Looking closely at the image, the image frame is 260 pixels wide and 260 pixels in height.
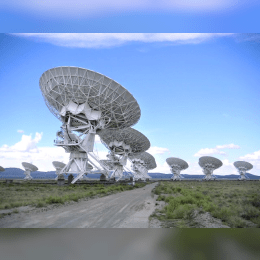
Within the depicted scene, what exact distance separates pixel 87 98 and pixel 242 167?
46178 millimetres

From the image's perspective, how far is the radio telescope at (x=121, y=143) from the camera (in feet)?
105

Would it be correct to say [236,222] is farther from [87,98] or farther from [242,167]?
[242,167]

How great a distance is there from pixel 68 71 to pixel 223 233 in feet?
50.3

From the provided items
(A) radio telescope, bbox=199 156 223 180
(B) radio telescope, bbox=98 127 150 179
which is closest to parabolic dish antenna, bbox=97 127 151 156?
(B) radio telescope, bbox=98 127 150 179

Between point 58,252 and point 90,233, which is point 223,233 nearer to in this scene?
point 90,233

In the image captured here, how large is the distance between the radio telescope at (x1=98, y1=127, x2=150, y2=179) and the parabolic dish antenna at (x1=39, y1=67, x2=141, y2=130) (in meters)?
10.4

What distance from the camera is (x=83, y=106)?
1888 cm

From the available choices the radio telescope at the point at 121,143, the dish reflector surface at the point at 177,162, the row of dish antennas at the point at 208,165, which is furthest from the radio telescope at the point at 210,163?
the radio telescope at the point at 121,143

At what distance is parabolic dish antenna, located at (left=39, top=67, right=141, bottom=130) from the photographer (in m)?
16.9

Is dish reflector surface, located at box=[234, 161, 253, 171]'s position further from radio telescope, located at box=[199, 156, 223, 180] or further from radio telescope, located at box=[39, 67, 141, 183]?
radio telescope, located at box=[39, 67, 141, 183]

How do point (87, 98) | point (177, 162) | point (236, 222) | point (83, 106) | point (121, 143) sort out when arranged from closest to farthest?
point (236, 222), point (87, 98), point (83, 106), point (121, 143), point (177, 162)

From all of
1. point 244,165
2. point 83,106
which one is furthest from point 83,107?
point 244,165

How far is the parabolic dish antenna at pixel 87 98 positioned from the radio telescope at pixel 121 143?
34.1 ft

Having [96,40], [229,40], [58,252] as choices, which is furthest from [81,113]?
[58,252]
